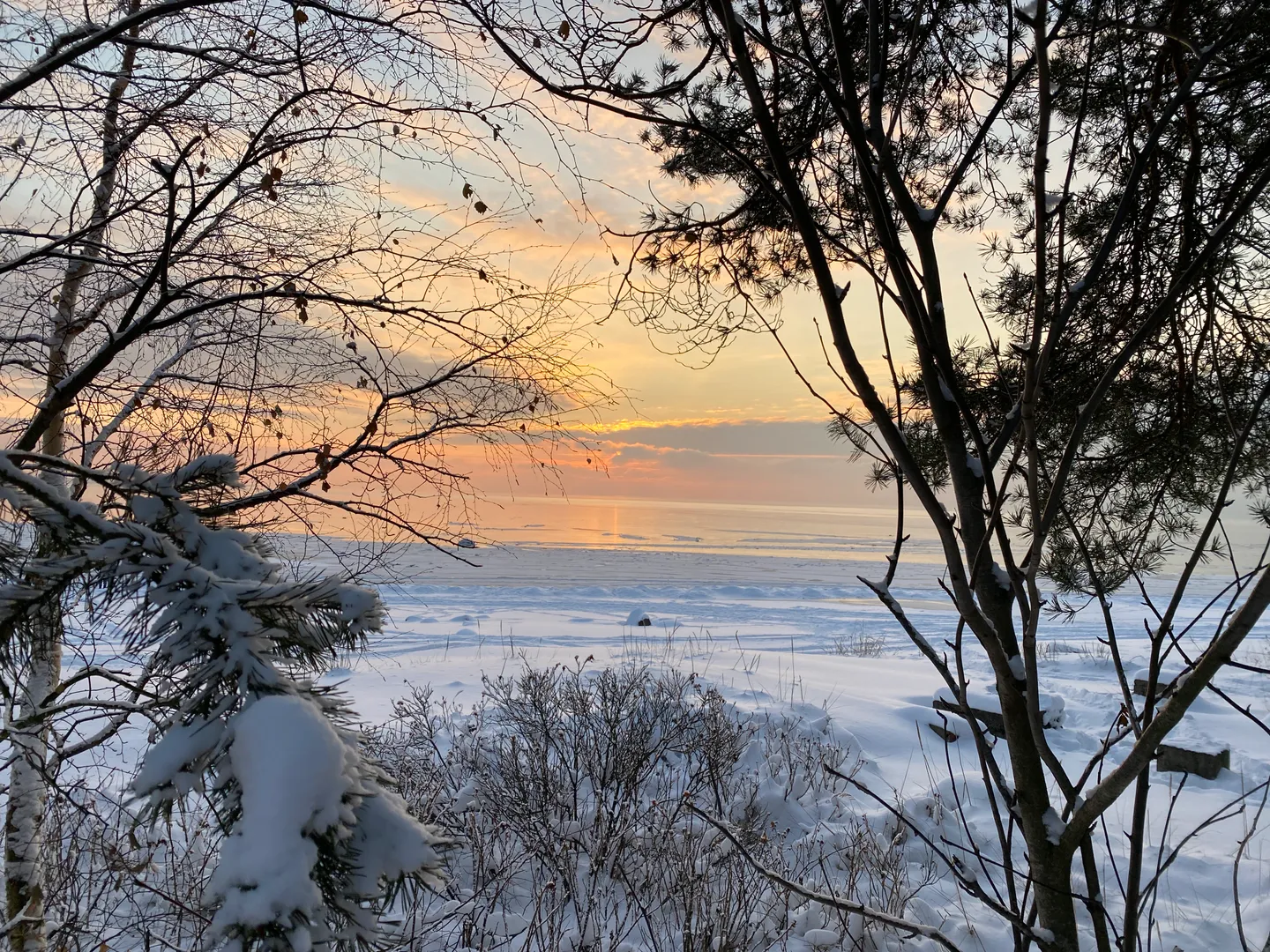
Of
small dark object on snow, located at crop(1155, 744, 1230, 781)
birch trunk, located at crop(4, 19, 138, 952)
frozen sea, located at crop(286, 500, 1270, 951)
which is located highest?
birch trunk, located at crop(4, 19, 138, 952)

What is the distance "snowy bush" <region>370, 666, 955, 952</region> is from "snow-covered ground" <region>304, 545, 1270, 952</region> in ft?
1.81

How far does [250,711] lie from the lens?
0.57m

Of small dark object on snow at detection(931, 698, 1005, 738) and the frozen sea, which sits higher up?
small dark object on snow at detection(931, 698, 1005, 738)

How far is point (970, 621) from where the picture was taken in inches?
42.8

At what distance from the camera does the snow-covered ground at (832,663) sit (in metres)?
4.48

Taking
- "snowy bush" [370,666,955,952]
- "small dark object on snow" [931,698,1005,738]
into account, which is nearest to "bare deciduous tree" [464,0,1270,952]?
"small dark object on snow" [931,698,1005,738]

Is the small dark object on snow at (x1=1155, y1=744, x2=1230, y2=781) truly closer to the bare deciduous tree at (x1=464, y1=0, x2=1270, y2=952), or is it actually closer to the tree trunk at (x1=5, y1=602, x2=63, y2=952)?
the bare deciduous tree at (x1=464, y1=0, x2=1270, y2=952)

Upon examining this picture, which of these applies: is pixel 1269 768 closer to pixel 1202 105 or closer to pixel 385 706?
pixel 1202 105

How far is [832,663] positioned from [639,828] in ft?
20.5

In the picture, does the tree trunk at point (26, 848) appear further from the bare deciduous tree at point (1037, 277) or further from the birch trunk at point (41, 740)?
the bare deciduous tree at point (1037, 277)

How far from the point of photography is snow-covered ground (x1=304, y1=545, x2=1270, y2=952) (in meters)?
4.48

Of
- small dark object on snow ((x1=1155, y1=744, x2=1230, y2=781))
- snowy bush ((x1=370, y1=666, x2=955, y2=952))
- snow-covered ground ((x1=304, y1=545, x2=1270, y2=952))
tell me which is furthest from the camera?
small dark object on snow ((x1=1155, y1=744, x2=1230, y2=781))

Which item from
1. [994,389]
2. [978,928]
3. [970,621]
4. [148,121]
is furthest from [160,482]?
[978,928]

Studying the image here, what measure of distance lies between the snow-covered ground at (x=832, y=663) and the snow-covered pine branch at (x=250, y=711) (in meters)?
0.08
